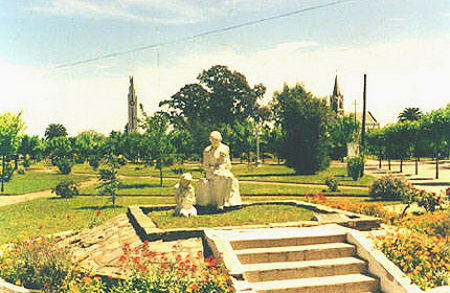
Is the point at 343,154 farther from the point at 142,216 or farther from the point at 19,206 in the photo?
the point at 142,216

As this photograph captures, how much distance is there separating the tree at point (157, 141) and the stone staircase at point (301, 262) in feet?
54.1

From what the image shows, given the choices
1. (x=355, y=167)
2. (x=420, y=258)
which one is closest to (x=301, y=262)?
(x=420, y=258)

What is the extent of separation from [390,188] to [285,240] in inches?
458

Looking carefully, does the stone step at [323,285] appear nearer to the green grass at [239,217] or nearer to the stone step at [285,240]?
the stone step at [285,240]

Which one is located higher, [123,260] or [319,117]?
[319,117]

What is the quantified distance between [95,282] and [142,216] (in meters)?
3.29

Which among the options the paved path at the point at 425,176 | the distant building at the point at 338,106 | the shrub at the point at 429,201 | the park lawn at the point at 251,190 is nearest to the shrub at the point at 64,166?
the park lawn at the point at 251,190

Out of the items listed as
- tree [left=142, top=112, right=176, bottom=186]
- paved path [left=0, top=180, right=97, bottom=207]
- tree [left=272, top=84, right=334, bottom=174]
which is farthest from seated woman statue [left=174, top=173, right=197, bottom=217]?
tree [left=272, top=84, right=334, bottom=174]

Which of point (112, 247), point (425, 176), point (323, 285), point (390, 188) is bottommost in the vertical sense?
point (323, 285)

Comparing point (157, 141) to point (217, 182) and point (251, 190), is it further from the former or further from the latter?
point (217, 182)

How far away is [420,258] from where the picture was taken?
734 centimetres

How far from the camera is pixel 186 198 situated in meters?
10.5

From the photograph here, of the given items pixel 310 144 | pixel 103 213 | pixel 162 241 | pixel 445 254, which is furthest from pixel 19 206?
pixel 310 144

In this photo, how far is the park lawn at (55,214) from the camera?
1259 cm
